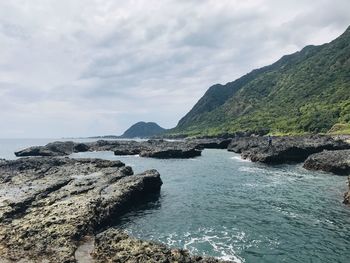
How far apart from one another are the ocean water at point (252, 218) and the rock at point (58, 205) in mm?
3238

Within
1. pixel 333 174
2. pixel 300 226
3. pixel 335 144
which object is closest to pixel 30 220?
pixel 300 226

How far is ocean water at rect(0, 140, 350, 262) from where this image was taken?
34344mm

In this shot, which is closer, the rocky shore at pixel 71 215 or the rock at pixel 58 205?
the rocky shore at pixel 71 215

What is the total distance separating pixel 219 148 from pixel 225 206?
4867 inches

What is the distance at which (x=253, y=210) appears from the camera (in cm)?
4853

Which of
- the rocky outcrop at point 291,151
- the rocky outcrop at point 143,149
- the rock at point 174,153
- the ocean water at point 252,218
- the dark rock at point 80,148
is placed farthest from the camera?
the dark rock at point 80,148

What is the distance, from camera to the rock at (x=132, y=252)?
1134 inches

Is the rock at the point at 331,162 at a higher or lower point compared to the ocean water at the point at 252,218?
higher

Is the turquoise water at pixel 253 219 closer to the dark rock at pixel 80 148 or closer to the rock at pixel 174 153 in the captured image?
the rock at pixel 174 153

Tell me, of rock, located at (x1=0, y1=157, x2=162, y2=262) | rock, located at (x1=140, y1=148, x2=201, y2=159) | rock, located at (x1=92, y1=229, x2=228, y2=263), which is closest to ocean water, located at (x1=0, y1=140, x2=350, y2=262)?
rock, located at (x1=0, y1=157, x2=162, y2=262)

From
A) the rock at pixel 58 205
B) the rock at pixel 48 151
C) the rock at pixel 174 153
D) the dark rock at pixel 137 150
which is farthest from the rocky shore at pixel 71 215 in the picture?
the rock at pixel 48 151

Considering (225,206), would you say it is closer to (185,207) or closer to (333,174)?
(185,207)

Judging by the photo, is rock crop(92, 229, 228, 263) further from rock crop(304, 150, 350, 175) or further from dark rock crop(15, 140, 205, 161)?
dark rock crop(15, 140, 205, 161)

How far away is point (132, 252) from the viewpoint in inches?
1188
